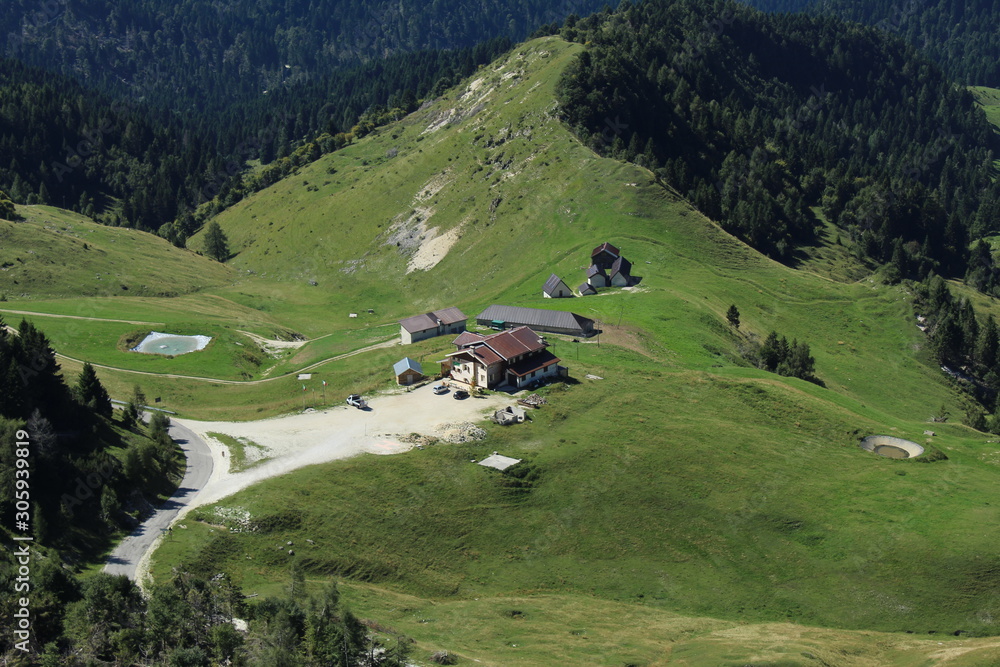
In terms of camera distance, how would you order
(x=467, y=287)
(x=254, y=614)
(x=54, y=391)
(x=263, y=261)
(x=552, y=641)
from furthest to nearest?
1. (x=263, y=261)
2. (x=467, y=287)
3. (x=54, y=391)
4. (x=552, y=641)
5. (x=254, y=614)

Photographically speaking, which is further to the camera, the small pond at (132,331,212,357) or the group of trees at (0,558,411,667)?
the small pond at (132,331,212,357)

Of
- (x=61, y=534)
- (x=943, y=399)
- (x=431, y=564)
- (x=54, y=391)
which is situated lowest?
(x=943, y=399)

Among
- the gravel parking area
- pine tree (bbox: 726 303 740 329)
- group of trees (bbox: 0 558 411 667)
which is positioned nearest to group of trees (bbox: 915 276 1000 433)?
pine tree (bbox: 726 303 740 329)

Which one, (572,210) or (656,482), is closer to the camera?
(656,482)

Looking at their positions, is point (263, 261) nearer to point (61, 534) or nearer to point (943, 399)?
point (61, 534)

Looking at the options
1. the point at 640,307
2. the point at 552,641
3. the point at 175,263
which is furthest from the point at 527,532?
the point at 175,263

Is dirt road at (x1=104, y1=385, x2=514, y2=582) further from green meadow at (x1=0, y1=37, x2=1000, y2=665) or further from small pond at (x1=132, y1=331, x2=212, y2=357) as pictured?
small pond at (x1=132, y1=331, x2=212, y2=357)

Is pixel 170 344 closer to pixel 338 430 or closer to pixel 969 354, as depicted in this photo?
pixel 338 430
